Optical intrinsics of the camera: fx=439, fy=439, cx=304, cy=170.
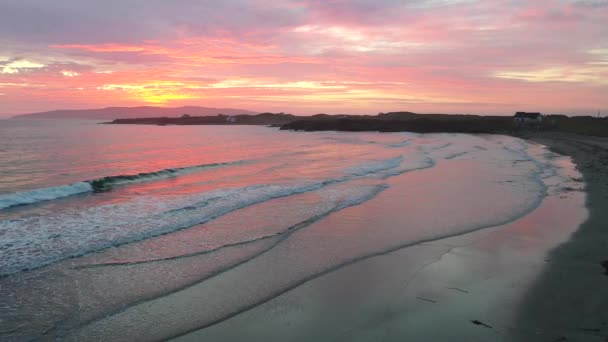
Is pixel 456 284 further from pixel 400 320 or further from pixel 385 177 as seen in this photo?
pixel 385 177

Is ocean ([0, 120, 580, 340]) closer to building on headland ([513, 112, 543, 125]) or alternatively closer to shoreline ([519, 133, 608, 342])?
shoreline ([519, 133, 608, 342])

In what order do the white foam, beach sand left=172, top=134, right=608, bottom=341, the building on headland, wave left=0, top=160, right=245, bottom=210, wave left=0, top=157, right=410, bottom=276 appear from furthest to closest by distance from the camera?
the building on headland, wave left=0, top=160, right=245, bottom=210, the white foam, wave left=0, top=157, right=410, bottom=276, beach sand left=172, top=134, right=608, bottom=341

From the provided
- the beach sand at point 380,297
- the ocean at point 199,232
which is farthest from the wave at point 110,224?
the beach sand at point 380,297

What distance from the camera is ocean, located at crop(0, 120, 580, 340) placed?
249 inches

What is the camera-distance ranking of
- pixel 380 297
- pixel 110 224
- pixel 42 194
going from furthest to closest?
pixel 42 194 → pixel 110 224 → pixel 380 297

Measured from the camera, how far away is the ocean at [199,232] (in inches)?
249

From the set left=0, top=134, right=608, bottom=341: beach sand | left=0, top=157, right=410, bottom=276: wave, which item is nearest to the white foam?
left=0, top=157, right=410, bottom=276: wave

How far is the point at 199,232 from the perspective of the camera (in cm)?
1070

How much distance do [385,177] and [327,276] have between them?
13.7 m

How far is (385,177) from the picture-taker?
20.8m

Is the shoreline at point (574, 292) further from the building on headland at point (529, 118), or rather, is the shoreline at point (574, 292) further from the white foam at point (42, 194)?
the building on headland at point (529, 118)

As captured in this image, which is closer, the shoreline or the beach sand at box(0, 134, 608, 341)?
the shoreline

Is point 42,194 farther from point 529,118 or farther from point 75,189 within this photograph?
point 529,118

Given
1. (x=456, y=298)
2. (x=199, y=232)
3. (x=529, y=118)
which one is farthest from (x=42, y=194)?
(x=529, y=118)
